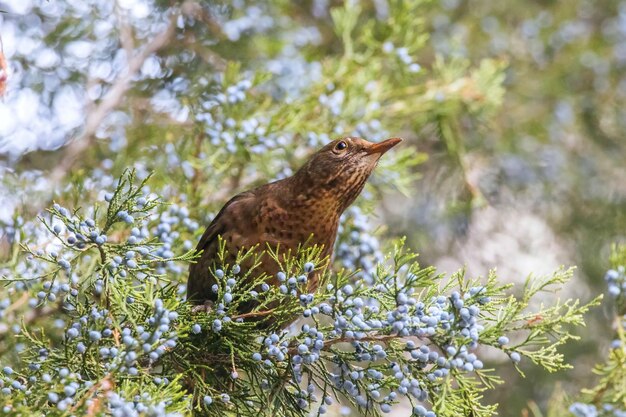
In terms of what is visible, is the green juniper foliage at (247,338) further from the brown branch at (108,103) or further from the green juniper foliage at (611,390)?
the brown branch at (108,103)

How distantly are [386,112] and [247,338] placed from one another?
1973mm

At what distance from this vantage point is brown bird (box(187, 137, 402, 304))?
314 centimetres

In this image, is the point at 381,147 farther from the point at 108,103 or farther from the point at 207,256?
the point at 108,103

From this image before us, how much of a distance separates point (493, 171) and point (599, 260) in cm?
95

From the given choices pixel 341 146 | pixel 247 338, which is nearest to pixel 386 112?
pixel 341 146

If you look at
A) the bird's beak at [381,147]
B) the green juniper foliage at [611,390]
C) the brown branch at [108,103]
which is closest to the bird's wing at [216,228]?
the bird's beak at [381,147]

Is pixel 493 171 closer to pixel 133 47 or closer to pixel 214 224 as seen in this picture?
pixel 133 47

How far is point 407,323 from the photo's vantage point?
238 centimetres

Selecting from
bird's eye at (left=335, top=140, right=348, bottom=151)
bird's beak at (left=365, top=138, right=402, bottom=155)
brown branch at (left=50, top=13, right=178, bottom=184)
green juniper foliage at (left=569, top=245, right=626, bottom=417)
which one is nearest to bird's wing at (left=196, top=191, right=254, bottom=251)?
bird's eye at (left=335, top=140, right=348, bottom=151)

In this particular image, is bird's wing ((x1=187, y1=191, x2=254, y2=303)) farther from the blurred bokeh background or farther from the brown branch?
the brown branch

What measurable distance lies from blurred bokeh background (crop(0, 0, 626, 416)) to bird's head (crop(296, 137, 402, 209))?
32cm

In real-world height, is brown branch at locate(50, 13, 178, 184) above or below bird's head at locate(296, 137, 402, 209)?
above

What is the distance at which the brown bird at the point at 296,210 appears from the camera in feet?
10.3

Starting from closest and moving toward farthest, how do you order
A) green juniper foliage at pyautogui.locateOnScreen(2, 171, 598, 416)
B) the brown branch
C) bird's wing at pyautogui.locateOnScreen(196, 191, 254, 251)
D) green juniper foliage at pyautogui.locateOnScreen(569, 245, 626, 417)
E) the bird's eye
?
green juniper foliage at pyautogui.locateOnScreen(2, 171, 598, 416) → green juniper foliage at pyautogui.locateOnScreen(569, 245, 626, 417) → bird's wing at pyautogui.locateOnScreen(196, 191, 254, 251) → the bird's eye → the brown branch
